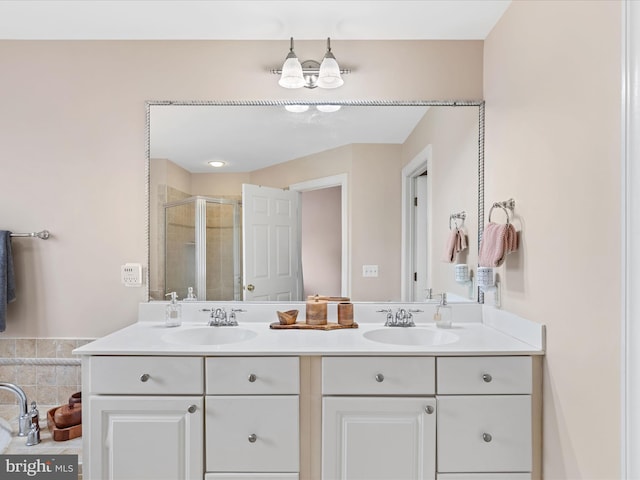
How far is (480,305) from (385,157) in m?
0.90

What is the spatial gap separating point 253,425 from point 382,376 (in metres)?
0.52

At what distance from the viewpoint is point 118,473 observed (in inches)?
57.9

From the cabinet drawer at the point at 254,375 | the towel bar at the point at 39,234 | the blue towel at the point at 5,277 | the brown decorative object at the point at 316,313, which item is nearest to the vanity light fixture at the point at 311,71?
the brown decorative object at the point at 316,313

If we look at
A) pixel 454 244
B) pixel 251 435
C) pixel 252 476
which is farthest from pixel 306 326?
pixel 454 244

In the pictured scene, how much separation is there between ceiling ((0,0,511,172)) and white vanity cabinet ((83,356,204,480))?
1023 millimetres

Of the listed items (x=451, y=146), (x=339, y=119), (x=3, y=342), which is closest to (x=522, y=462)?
(x=451, y=146)

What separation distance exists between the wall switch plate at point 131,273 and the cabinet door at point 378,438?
1166 millimetres

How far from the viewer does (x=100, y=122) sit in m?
1.99

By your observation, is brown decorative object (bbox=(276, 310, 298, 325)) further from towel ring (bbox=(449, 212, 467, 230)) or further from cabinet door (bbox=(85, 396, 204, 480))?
towel ring (bbox=(449, 212, 467, 230))

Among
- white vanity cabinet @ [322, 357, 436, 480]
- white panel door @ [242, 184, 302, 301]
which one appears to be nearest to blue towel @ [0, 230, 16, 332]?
white panel door @ [242, 184, 302, 301]

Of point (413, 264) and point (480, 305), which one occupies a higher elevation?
point (413, 264)

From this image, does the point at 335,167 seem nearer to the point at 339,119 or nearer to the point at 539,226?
the point at 339,119

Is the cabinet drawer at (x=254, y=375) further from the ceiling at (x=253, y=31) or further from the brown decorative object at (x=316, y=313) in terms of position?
the ceiling at (x=253, y=31)

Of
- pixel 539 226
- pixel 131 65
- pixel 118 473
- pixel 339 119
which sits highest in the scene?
pixel 131 65
